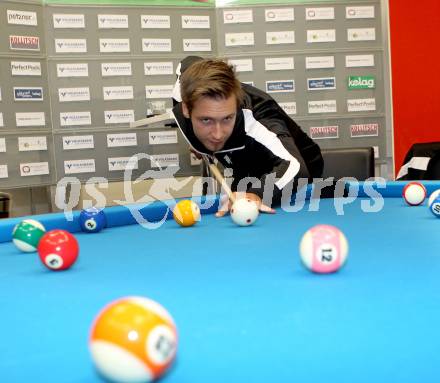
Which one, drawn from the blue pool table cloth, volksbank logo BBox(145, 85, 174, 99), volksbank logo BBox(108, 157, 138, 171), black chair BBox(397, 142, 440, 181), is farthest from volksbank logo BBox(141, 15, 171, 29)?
the blue pool table cloth

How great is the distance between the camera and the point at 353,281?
1.28 metres

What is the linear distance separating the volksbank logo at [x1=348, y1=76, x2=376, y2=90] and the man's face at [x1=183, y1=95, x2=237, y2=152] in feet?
11.7

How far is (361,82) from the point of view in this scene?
5973 mm

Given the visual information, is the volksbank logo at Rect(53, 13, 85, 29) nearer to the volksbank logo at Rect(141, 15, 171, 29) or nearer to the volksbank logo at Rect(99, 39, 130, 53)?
the volksbank logo at Rect(99, 39, 130, 53)

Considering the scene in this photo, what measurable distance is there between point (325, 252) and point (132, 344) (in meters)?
0.73

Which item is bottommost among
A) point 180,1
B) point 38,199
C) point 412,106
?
point 38,199

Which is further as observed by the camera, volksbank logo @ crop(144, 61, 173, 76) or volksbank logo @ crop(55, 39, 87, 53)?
volksbank logo @ crop(144, 61, 173, 76)

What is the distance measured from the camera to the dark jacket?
2.66 m

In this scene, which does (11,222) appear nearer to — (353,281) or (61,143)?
(353,281)

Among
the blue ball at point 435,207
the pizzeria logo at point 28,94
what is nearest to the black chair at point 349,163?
the blue ball at point 435,207

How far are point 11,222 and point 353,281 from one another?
54.6 inches

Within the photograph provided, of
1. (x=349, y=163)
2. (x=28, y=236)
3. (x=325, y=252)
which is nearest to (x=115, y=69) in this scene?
(x=349, y=163)

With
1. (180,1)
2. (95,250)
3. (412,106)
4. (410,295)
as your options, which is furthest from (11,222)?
(412,106)

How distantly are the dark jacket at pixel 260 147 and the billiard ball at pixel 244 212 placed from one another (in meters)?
0.40
